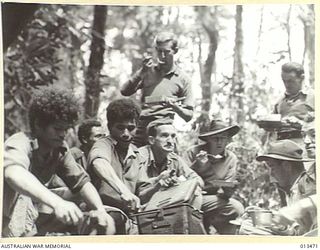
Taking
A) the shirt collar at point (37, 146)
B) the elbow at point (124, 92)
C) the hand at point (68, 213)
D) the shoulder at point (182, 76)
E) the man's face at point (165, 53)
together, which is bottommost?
the hand at point (68, 213)

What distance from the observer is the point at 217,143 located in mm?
1359

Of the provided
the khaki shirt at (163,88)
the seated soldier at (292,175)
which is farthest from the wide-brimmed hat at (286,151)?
the khaki shirt at (163,88)

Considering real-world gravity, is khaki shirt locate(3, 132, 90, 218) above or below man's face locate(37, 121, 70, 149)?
below

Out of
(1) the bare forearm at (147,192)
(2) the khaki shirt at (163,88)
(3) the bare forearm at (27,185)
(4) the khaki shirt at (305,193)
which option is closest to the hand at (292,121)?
(4) the khaki shirt at (305,193)

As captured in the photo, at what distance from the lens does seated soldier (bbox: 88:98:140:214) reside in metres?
1.34

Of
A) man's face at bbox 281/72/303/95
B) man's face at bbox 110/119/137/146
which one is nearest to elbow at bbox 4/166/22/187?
man's face at bbox 110/119/137/146

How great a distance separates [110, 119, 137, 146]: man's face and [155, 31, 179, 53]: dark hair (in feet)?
0.62

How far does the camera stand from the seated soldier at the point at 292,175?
134cm

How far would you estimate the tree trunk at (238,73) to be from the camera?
4.47ft

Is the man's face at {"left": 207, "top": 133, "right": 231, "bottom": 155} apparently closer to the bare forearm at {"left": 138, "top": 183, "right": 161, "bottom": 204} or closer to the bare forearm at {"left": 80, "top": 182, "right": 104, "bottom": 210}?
the bare forearm at {"left": 138, "top": 183, "right": 161, "bottom": 204}

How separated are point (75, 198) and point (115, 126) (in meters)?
0.18

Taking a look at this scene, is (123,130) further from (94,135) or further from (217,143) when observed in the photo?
(217,143)

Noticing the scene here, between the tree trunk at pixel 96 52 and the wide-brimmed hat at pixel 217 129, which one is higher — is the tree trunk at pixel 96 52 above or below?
above

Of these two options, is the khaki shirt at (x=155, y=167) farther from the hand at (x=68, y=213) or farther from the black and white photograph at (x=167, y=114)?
the hand at (x=68, y=213)
